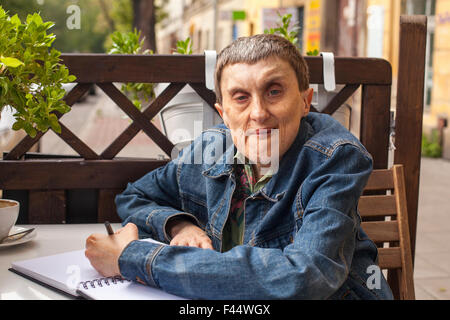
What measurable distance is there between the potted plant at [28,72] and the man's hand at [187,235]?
53cm

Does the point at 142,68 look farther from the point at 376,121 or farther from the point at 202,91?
the point at 376,121

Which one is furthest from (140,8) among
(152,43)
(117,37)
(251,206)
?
(251,206)

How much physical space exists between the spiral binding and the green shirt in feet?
1.64

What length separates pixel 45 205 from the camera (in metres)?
2.36

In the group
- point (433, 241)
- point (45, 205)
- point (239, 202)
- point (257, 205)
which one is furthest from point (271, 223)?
point (433, 241)

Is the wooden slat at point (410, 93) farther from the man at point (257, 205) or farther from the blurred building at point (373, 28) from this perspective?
the blurred building at point (373, 28)

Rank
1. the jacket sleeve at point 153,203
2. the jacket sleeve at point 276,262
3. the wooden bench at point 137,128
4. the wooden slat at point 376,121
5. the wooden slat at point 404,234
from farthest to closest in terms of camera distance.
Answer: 1. the wooden slat at point 376,121
2. the wooden bench at point 137,128
3. the wooden slat at point 404,234
4. the jacket sleeve at point 153,203
5. the jacket sleeve at point 276,262

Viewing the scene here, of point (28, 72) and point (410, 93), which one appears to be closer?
point (28, 72)

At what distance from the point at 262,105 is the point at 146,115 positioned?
927mm

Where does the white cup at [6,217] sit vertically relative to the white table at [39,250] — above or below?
above

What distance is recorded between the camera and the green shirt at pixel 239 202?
71.8 inches

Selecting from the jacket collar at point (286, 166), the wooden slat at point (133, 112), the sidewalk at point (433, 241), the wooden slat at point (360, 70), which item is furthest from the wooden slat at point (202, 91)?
the sidewalk at point (433, 241)

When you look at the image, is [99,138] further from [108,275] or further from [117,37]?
[108,275]

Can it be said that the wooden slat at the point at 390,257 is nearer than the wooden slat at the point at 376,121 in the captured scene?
Yes
